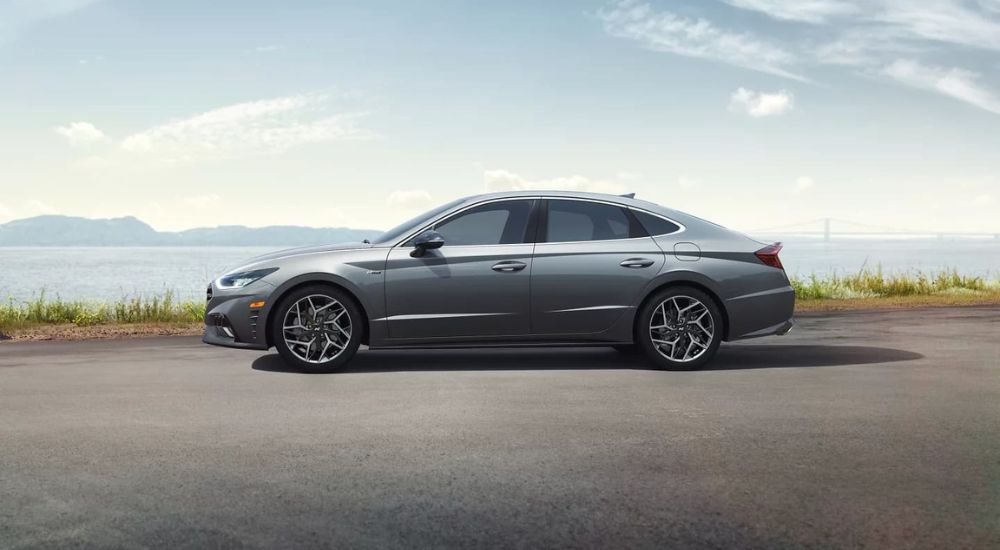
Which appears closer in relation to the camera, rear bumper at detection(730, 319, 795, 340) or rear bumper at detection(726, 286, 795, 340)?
rear bumper at detection(726, 286, 795, 340)

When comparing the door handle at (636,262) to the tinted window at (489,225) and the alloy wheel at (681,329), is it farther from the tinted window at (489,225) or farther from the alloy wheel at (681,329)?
the tinted window at (489,225)

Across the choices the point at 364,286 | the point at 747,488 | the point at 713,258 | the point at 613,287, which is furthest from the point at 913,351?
the point at 747,488

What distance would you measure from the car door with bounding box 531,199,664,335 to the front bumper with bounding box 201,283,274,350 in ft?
8.31

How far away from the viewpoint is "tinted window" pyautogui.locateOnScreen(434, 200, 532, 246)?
9.51 m

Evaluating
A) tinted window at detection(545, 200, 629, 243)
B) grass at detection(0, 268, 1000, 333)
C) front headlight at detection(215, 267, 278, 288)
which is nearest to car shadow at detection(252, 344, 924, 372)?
front headlight at detection(215, 267, 278, 288)

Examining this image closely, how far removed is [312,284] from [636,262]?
3063mm

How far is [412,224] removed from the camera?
31.7ft

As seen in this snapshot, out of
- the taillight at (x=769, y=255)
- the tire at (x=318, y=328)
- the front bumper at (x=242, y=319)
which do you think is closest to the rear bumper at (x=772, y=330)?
the taillight at (x=769, y=255)

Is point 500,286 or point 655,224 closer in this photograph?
point 500,286

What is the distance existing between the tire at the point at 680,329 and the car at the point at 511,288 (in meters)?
0.01

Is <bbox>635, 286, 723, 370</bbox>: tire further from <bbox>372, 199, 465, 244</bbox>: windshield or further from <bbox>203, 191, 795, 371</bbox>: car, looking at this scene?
<bbox>372, 199, 465, 244</bbox>: windshield

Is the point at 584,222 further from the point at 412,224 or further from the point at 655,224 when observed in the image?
the point at 412,224

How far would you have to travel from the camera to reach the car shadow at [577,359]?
992 cm

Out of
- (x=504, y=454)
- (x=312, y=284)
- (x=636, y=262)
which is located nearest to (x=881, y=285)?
(x=636, y=262)
